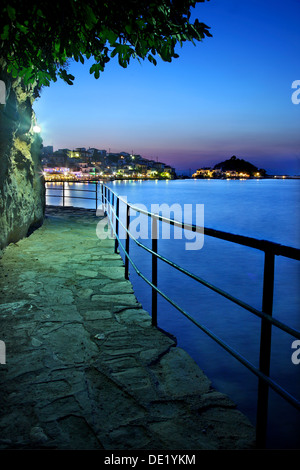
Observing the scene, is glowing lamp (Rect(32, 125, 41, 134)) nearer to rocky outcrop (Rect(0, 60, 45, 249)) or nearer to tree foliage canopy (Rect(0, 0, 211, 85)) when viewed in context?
rocky outcrop (Rect(0, 60, 45, 249))

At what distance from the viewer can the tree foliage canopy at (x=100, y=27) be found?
10.6 ft

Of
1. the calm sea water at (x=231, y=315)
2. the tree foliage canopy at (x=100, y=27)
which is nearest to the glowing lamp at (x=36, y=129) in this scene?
the calm sea water at (x=231, y=315)

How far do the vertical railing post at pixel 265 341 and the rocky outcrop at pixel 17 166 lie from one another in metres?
5.71

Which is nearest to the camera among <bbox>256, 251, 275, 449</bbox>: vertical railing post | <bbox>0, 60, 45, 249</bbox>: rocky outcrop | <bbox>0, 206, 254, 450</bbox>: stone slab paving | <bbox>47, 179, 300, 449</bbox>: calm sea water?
<bbox>256, 251, 275, 449</bbox>: vertical railing post

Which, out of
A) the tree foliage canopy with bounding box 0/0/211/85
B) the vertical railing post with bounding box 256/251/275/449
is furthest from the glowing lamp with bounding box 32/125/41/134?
the vertical railing post with bounding box 256/251/275/449

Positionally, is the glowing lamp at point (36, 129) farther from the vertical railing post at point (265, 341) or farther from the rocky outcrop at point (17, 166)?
the vertical railing post at point (265, 341)

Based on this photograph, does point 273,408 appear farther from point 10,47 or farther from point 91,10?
point 10,47

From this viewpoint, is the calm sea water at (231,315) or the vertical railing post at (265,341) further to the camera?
the calm sea water at (231,315)

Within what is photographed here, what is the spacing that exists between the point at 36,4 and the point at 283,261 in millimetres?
9914

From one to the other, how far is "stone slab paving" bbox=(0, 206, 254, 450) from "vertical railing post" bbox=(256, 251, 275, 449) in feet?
0.46

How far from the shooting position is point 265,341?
1.92 meters

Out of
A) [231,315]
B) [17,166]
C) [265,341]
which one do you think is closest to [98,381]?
[265,341]

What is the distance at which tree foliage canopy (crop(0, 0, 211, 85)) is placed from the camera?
10.6ft

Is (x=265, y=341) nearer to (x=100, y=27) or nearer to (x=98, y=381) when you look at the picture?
(x=98, y=381)
